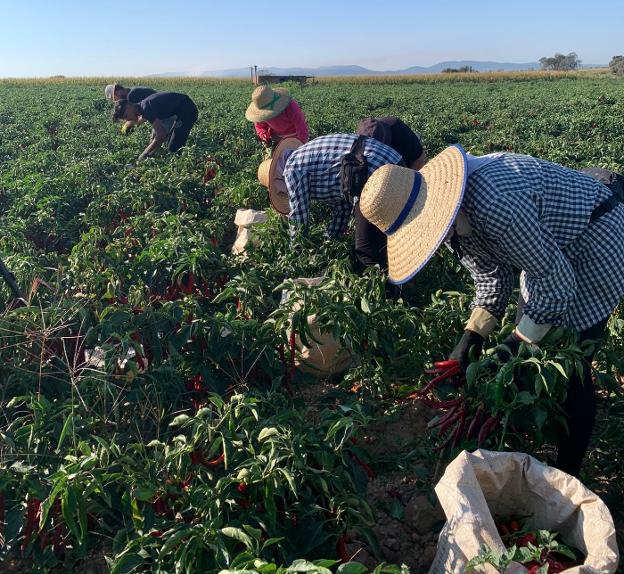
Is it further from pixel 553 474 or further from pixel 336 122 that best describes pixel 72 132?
pixel 553 474

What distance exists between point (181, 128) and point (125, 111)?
92 centimetres

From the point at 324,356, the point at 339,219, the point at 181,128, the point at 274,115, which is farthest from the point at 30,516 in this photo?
the point at 181,128

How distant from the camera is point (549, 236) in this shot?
185 cm

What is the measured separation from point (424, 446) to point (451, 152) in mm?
1177

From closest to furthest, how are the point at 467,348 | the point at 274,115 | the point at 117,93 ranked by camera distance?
1. the point at 467,348
2. the point at 274,115
3. the point at 117,93

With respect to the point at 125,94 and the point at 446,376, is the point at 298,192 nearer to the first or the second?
the point at 446,376

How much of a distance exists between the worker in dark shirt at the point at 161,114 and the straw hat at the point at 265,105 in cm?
264

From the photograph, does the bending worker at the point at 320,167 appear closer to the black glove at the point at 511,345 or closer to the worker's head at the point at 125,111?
the black glove at the point at 511,345

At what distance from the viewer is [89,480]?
152 cm

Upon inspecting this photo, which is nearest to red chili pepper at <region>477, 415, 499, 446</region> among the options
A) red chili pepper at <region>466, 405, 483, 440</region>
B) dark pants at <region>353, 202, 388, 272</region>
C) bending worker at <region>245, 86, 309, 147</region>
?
red chili pepper at <region>466, 405, 483, 440</region>

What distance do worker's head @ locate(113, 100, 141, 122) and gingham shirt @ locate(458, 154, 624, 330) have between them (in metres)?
5.47

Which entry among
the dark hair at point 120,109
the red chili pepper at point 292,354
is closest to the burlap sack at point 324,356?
the red chili pepper at point 292,354

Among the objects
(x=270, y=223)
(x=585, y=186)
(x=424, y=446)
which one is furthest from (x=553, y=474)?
(x=270, y=223)

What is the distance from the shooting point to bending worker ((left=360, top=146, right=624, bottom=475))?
5.93ft
